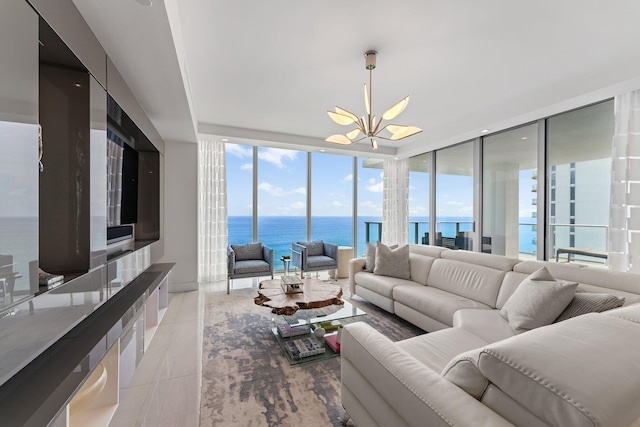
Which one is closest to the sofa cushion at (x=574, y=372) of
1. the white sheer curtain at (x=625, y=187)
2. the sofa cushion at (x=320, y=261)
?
the white sheer curtain at (x=625, y=187)

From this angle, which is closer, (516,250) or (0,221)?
(0,221)

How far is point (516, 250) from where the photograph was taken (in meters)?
4.08

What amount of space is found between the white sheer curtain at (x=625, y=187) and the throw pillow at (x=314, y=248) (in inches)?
Answer: 151

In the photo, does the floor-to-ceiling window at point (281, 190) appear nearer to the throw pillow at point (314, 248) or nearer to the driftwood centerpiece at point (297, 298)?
the throw pillow at point (314, 248)

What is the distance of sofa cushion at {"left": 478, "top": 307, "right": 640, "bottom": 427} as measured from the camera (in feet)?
2.21

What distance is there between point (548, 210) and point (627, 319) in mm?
3233

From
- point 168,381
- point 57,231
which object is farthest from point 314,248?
point 57,231

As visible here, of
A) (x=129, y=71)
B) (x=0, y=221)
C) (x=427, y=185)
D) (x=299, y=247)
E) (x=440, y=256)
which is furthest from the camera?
(x=427, y=185)

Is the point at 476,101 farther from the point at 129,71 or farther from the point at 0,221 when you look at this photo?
the point at 0,221

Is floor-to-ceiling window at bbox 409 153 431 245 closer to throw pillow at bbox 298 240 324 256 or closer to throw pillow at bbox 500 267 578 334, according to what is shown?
throw pillow at bbox 298 240 324 256

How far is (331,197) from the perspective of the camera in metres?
7.12

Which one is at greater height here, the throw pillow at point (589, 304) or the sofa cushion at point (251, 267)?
the throw pillow at point (589, 304)

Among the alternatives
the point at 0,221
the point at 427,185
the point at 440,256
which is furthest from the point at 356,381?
the point at 427,185

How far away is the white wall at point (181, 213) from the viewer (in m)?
4.24
